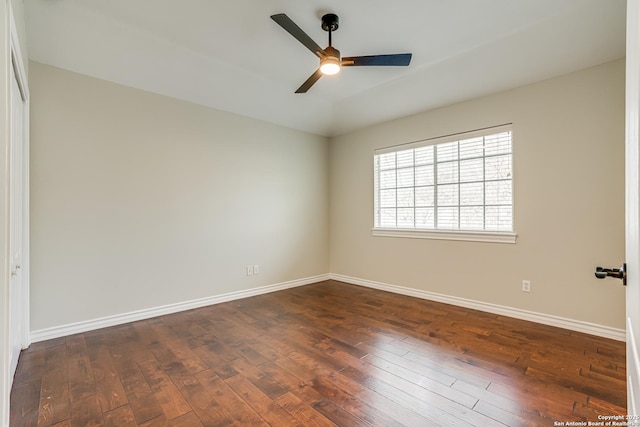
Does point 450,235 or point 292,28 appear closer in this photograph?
point 292,28

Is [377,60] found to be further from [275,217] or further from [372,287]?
[372,287]

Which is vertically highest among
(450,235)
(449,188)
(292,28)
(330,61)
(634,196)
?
(292,28)

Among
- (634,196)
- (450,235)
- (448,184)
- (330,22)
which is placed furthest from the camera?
(448,184)

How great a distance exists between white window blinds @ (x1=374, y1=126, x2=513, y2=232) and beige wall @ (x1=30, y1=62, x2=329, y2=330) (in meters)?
1.54

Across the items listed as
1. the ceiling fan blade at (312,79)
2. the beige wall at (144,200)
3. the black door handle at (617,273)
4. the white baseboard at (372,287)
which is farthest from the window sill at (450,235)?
the black door handle at (617,273)

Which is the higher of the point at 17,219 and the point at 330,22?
the point at 330,22

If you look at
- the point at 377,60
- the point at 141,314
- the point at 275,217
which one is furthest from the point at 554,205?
the point at 141,314

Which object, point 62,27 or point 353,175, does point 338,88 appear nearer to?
point 353,175

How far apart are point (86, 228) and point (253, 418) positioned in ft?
8.28

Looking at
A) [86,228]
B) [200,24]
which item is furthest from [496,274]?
[86,228]

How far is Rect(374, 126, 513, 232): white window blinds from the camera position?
341 centimetres

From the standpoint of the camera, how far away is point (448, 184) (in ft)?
12.7

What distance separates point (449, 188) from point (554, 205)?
3.70 feet

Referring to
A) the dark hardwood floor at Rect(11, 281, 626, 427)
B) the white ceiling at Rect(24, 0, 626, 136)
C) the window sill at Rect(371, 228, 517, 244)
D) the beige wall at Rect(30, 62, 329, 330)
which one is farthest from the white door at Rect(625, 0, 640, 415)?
the beige wall at Rect(30, 62, 329, 330)
